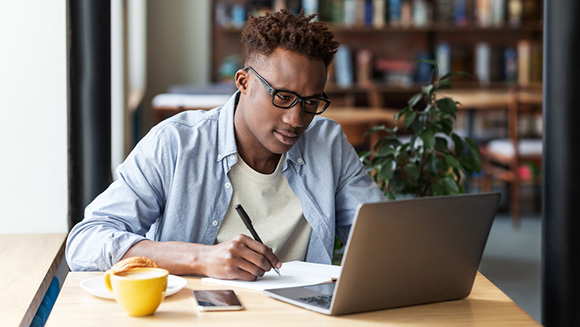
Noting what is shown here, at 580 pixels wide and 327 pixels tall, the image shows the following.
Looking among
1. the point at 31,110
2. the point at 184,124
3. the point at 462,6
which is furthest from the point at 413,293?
the point at 462,6

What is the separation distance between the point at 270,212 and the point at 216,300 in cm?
49

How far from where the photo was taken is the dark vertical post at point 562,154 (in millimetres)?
1768

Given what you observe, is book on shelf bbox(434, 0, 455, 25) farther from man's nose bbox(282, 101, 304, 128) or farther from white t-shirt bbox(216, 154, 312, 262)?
man's nose bbox(282, 101, 304, 128)

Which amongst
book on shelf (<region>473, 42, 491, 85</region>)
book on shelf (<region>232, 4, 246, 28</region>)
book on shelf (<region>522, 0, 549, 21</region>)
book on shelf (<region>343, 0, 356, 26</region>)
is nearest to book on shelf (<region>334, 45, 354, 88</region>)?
book on shelf (<region>343, 0, 356, 26</region>)

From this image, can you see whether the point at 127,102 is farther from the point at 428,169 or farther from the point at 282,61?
the point at 282,61

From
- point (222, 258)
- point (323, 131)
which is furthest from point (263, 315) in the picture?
point (323, 131)

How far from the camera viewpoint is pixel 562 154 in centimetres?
179

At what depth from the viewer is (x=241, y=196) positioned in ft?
5.28

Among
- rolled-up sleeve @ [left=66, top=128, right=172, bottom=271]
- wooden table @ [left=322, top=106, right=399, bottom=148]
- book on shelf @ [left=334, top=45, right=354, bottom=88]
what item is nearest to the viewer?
rolled-up sleeve @ [left=66, top=128, right=172, bottom=271]

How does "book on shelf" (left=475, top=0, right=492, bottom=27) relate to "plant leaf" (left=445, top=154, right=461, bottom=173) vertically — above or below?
above

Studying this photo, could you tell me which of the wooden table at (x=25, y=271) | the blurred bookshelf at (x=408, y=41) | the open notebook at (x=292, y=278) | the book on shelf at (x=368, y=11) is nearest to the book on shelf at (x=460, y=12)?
the blurred bookshelf at (x=408, y=41)

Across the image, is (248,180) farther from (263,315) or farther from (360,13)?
(360,13)

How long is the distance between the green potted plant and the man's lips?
0.79 m

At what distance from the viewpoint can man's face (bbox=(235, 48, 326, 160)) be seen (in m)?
1.45
